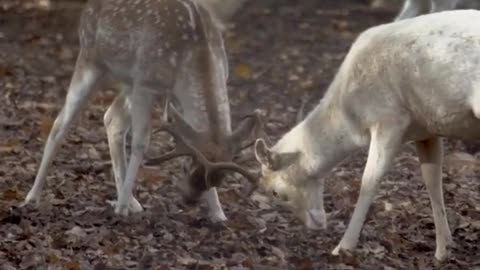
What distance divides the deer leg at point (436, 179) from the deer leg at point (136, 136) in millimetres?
1797

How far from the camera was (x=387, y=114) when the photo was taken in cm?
773

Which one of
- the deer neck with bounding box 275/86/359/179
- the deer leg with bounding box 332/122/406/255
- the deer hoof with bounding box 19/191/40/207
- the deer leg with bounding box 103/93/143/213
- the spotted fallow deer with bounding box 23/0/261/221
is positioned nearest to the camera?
the deer leg with bounding box 332/122/406/255

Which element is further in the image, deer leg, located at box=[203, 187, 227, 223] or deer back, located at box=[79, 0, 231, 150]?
deer leg, located at box=[203, 187, 227, 223]

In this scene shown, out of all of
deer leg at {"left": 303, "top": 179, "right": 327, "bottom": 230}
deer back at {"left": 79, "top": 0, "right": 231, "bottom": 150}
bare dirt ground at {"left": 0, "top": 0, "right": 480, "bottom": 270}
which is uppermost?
deer back at {"left": 79, "top": 0, "right": 231, "bottom": 150}

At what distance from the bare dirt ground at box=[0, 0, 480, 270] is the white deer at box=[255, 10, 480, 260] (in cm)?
29

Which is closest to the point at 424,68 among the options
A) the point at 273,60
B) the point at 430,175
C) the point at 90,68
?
the point at 430,175

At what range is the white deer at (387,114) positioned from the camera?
744 centimetres

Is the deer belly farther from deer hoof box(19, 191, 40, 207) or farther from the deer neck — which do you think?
deer hoof box(19, 191, 40, 207)

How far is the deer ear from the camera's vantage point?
826cm

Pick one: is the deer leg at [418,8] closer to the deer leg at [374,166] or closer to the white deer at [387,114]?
the white deer at [387,114]

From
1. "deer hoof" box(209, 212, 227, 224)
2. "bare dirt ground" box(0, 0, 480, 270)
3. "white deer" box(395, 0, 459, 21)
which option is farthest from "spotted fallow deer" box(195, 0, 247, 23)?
"white deer" box(395, 0, 459, 21)

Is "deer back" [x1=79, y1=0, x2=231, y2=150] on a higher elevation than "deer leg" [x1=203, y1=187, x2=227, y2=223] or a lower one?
higher

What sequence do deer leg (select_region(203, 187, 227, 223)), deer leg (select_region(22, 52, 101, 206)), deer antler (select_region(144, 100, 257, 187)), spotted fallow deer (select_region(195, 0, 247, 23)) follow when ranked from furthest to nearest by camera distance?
1. spotted fallow deer (select_region(195, 0, 247, 23))
2. deer leg (select_region(22, 52, 101, 206))
3. deer leg (select_region(203, 187, 227, 223))
4. deer antler (select_region(144, 100, 257, 187))

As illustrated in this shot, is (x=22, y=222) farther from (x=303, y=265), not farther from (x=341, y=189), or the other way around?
(x=341, y=189)
